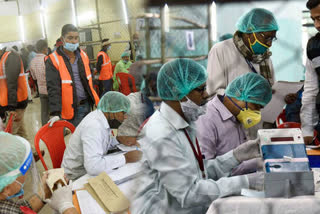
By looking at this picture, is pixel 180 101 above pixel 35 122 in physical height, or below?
above

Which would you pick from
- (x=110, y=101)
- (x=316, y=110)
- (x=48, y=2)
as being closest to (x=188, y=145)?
(x=316, y=110)

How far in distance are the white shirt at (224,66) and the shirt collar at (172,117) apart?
0.29ft

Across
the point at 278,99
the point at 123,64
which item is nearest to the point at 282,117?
the point at 278,99

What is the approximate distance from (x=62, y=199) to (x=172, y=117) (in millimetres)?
476

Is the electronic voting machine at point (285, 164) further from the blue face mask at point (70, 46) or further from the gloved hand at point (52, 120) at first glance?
the gloved hand at point (52, 120)

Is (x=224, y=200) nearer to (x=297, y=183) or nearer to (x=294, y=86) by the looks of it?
(x=297, y=183)

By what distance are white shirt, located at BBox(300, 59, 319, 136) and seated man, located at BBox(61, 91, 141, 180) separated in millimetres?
612

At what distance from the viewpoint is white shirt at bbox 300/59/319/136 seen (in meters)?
0.60

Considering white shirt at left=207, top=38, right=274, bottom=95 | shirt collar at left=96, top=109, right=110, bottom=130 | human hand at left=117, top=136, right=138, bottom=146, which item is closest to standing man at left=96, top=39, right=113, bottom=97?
shirt collar at left=96, top=109, right=110, bottom=130

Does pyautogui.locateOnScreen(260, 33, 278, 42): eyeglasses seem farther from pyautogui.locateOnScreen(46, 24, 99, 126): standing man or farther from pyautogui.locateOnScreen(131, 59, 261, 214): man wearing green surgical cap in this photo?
pyautogui.locateOnScreen(46, 24, 99, 126): standing man

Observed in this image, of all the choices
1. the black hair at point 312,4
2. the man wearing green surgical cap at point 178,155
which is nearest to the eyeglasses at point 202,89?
the man wearing green surgical cap at point 178,155

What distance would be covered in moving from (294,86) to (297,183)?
21 cm

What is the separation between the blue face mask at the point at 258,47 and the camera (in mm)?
567

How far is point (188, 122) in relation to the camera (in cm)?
67
